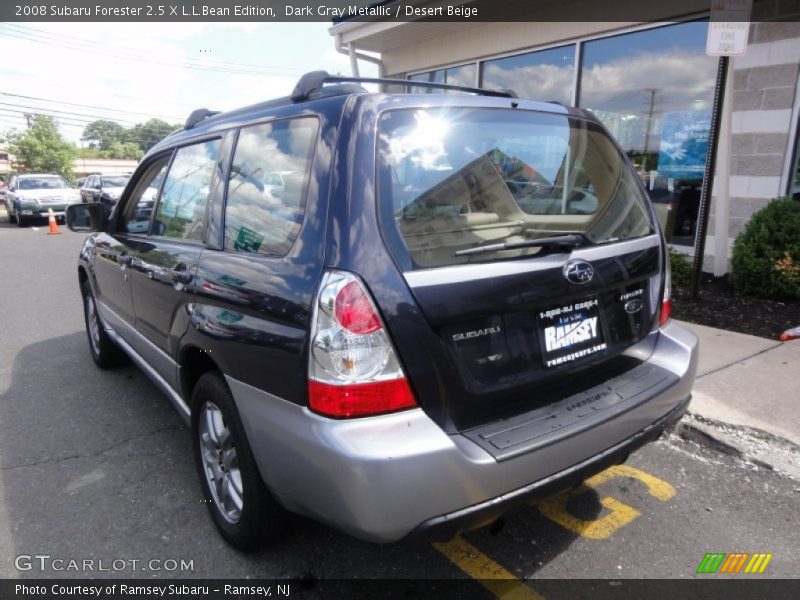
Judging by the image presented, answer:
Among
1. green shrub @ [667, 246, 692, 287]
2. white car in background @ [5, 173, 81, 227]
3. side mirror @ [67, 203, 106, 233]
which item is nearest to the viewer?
side mirror @ [67, 203, 106, 233]

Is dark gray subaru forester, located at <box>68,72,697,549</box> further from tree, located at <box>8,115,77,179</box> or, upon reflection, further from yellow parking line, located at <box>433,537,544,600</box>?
tree, located at <box>8,115,77,179</box>

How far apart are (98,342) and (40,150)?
54617mm

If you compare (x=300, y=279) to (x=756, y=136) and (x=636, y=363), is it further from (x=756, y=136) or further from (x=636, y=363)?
(x=756, y=136)

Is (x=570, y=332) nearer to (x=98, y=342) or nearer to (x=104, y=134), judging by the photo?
(x=98, y=342)

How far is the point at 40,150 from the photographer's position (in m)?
49.0

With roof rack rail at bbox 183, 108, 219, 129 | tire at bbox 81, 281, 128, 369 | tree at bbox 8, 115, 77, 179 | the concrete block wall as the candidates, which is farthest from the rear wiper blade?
tree at bbox 8, 115, 77, 179

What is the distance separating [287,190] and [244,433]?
944mm

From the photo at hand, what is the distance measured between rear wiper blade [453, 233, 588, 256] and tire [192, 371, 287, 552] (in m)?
1.11

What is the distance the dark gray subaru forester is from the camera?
1753 mm

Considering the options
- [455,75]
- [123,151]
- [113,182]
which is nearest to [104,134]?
[123,151]

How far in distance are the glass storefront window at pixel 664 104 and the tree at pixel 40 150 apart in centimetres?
5422

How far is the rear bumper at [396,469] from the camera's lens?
1666 millimetres

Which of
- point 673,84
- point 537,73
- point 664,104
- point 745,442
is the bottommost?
point 745,442

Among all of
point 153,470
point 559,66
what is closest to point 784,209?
point 559,66
